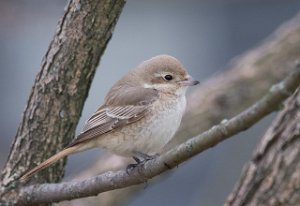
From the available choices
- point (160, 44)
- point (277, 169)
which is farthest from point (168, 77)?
point (160, 44)

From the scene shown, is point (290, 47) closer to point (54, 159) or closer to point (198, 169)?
point (54, 159)

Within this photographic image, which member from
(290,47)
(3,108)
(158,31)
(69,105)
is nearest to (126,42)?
(158,31)

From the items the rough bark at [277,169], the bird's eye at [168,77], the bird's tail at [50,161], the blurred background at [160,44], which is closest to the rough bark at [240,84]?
the bird's eye at [168,77]

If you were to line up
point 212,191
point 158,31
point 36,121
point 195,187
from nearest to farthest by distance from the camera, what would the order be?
1. point 36,121
2. point 212,191
3. point 195,187
4. point 158,31

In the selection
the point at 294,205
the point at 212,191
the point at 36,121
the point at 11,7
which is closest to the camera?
the point at 294,205

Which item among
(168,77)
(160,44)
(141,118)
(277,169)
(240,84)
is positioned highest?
(160,44)

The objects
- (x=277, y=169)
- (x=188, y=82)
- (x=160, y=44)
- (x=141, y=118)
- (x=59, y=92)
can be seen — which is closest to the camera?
(x=277, y=169)

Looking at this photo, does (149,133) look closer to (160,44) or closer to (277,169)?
(277,169)

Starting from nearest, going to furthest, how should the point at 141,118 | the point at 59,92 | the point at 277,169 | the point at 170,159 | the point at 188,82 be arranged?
1. the point at 170,159
2. the point at 277,169
3. the point at 59,92
4. the point at 141,118
5. the point at 188,82
